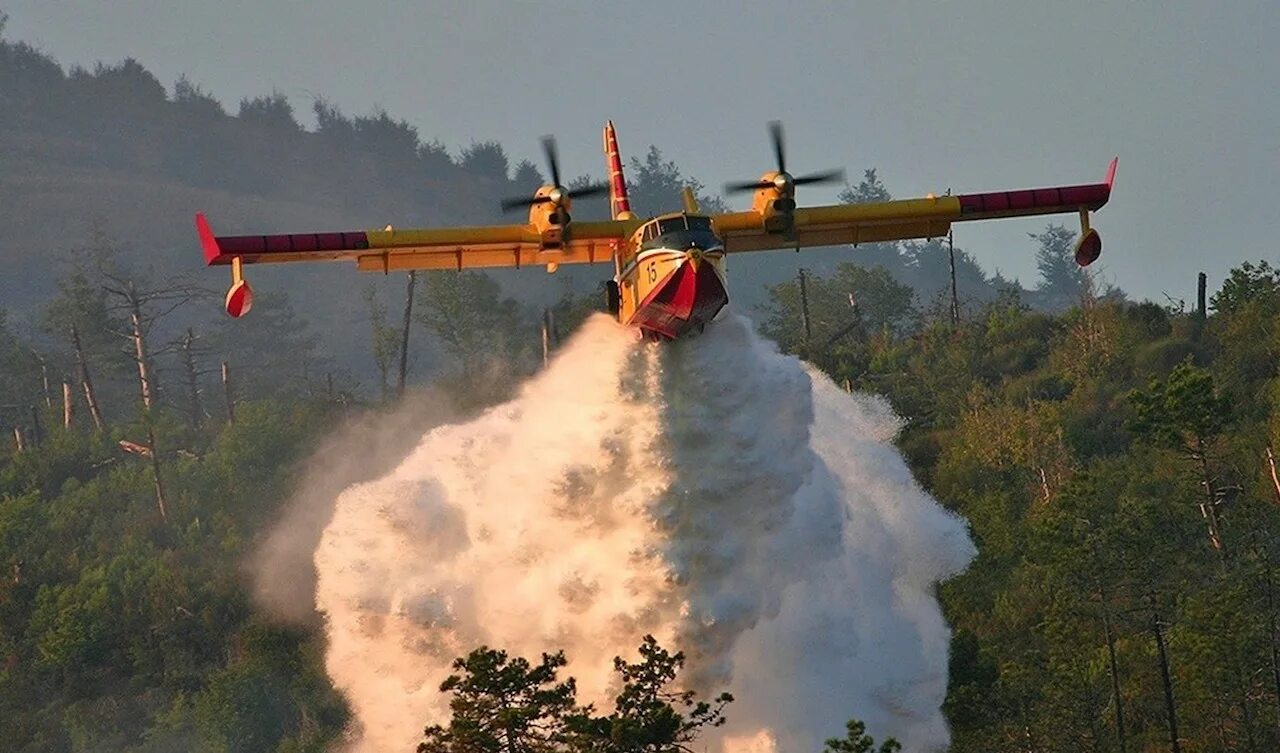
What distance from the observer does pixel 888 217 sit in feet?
95.5

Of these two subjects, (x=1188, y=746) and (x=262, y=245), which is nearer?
(x=262, y=245)

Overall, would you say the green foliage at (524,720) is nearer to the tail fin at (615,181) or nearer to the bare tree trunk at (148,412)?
the tail fin at (615,181)

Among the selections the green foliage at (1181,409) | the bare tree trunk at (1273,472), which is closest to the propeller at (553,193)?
the green foliage at (1181,409)

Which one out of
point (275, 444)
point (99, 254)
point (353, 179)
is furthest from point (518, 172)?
point (275, 444)

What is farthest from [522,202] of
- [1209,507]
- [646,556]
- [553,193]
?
[1209,507]

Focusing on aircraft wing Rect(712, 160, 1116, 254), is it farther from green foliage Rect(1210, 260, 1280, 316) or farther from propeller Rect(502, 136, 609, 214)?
green foliage Rect(1210, 260, 1280, 316)

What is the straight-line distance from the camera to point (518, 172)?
19362 centimetres

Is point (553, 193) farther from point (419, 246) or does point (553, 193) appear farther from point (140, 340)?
point (140, 340)

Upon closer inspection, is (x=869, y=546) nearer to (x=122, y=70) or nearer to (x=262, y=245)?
(x=262, y=245)

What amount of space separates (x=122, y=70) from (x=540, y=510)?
166312mm

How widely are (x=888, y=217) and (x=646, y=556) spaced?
692 cm

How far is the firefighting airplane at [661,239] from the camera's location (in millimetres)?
25141

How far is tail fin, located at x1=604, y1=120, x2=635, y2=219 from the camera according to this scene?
3084 cm

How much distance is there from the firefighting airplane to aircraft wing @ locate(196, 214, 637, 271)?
0.02 m
